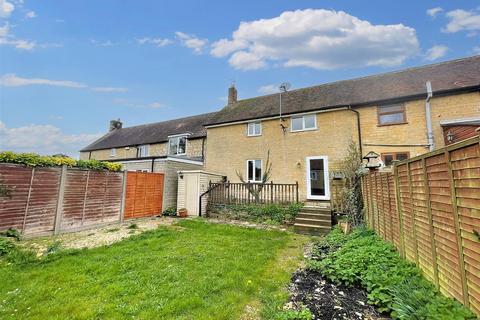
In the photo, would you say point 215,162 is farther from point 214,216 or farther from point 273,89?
point 273,89

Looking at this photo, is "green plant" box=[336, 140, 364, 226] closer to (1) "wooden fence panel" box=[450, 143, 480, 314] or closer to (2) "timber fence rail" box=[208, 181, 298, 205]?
(2) "timber fence rail" box=[208, 181, 298, 205]

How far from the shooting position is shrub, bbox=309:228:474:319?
2891mm

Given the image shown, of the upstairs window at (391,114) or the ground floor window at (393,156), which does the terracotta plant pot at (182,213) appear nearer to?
the ground floor window at (393,156)

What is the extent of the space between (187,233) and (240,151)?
8.69 metres

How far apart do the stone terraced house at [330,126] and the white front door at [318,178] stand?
0.06 metres

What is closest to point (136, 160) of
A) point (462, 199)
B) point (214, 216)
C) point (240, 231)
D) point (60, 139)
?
point (214, 216)

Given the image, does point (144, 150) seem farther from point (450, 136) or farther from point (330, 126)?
point (450, 136)

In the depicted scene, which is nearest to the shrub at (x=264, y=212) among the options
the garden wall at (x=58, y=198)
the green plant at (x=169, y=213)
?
the green plant at (x=169, y=213)

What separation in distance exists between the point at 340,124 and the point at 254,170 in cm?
641

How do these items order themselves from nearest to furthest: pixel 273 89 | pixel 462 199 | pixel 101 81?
pixel 462 199
pixel 101 81
pixel 273 89

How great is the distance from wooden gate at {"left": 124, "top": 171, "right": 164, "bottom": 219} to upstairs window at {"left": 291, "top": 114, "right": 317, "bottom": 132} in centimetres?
947

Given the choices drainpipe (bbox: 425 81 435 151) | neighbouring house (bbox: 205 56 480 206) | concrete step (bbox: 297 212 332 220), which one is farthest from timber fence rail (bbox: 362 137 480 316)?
drainpipe (bbox: 425 81 435 151)

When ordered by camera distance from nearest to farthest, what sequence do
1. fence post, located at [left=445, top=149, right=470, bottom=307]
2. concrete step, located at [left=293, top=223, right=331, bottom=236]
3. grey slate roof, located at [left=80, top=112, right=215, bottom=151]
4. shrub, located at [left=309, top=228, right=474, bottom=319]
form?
fence post, located at [left=445, top=149, right=470, bottom=307] → shrub, located at [left=309, top=228, right=474, bottom=319] → concrete step, located at [left=293, top=223, right=331, bottom=236] → grey slate roof, located at [left=80, top=112, right=215, bottom=151]

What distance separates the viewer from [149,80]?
A: 17172 millimetres
